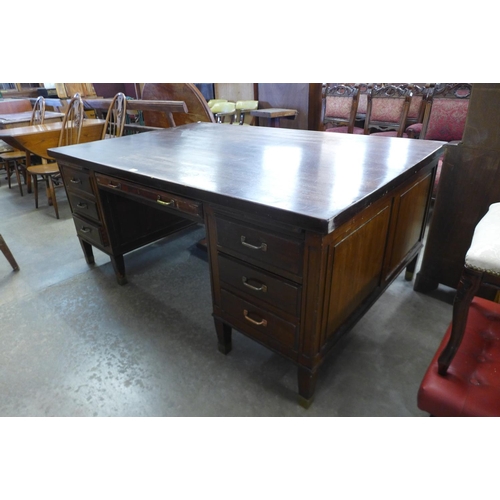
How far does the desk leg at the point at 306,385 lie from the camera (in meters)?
1.19

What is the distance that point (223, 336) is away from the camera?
4.81 ft

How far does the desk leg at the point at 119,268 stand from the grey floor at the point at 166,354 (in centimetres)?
5

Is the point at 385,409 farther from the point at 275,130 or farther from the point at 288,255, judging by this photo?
the point at 275,130

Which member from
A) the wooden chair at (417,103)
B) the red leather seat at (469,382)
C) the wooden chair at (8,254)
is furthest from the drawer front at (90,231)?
the wooden chair at (417,103)

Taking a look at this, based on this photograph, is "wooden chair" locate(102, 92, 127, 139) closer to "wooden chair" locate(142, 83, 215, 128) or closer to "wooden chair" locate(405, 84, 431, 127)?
"wooden chair" locate(142, 83, 215, 128)

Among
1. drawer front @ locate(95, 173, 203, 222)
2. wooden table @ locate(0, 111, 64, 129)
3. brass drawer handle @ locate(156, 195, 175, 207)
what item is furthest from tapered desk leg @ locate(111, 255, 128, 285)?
wooden table @ locate(0, 111, 64, 129)

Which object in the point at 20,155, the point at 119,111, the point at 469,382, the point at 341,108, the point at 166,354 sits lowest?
the point at 166,354

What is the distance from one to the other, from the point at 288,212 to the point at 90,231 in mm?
1451

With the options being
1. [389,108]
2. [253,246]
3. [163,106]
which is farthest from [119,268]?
[389,108]

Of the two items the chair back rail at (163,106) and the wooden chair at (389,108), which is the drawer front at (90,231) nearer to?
the chair back rail at (163,106)

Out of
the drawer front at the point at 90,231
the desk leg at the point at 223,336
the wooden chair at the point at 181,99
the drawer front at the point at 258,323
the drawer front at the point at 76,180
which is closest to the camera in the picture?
the drawer front at the point at 258,323

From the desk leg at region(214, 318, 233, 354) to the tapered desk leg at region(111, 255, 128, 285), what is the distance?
81cm

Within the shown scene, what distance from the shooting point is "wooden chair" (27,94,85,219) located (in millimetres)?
2979

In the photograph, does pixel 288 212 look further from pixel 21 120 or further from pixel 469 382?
pixel 21 120
